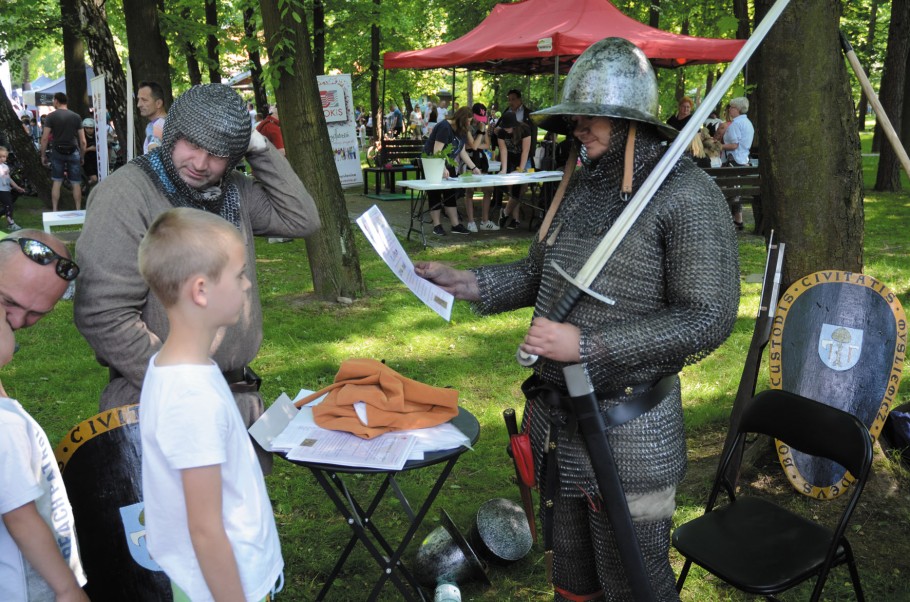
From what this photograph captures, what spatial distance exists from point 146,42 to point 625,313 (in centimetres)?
864

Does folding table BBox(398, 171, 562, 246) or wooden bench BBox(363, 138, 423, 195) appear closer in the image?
folding table BBox(398, 171, 562, 246)

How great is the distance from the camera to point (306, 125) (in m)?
6.23

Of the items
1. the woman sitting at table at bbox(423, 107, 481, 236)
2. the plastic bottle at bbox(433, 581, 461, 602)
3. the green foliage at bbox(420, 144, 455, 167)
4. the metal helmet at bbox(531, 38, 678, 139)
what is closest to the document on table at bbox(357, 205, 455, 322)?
the metal helmet at bbox(531, 38, 678, 139)

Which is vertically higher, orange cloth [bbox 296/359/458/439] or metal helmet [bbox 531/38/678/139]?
metal helmet [bbox 531/38/678/139]

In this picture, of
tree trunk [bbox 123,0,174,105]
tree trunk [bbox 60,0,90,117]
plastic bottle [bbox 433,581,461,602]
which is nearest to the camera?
plastic bottle [bbox 433,581,461,602]

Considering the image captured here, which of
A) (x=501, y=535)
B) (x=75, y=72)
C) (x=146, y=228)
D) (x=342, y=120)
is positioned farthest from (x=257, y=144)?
(x=75, y=72)

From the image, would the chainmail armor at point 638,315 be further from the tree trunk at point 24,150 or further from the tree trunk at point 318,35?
the tree trunk at point 318,35

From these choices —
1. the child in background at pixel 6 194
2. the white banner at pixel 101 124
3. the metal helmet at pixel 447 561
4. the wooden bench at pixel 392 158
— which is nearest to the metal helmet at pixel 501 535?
the metal helmet at pixel 447 561

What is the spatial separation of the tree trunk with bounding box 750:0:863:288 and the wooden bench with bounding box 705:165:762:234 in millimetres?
6707

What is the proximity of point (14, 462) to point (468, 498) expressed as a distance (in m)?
2.47

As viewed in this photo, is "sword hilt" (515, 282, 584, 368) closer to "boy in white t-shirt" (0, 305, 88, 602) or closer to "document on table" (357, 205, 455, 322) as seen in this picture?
"document on table" (357, 205, 455, 322)

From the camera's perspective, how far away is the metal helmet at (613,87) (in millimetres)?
2072

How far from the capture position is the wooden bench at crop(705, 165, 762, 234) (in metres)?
10.0

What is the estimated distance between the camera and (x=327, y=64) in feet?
83.7
